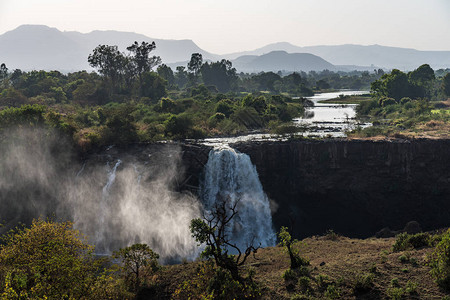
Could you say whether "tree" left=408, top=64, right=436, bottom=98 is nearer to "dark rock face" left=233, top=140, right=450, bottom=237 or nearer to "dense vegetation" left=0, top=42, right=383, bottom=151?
"dense vegetation" left=0, top=42, right=383, bottom=151

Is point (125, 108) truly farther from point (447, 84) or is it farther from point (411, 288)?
point (447, 84)

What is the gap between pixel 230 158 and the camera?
116 feet

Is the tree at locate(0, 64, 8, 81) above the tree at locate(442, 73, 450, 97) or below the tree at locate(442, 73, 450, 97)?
above

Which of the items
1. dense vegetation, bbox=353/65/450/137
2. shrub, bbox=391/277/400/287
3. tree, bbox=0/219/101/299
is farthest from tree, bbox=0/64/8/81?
shrub, bbox=391/277/400/287

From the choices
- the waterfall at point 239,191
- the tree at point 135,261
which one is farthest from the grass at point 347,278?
the waterfall at point 239,191

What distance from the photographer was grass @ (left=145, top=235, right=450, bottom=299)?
15.1m

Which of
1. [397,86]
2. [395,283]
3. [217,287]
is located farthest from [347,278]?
[397,86]

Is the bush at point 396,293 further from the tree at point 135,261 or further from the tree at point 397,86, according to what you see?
the tree at point 397,86

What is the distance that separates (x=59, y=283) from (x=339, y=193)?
30.5 m

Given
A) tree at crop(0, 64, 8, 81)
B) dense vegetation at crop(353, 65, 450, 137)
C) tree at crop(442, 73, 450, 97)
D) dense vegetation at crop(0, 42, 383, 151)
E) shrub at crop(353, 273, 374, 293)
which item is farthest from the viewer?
tree at crop(0, 64, 8, 81)

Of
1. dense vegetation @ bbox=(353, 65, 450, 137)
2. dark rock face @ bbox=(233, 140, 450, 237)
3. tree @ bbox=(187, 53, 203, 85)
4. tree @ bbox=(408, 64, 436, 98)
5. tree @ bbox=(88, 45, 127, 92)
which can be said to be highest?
tree @ bbox=(187, 53, 203, 85)

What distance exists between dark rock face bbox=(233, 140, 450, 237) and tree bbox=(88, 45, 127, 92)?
55.6 m

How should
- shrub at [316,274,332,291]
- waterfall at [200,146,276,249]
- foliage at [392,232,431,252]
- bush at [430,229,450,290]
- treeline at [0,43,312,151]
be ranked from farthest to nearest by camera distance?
treeline at [0,43,312,151] < waterfall at [200,146,276,249] < foliage at [392,232,431,252] < shrub at [316,274,332,291] < bush at [430,229,450,290]

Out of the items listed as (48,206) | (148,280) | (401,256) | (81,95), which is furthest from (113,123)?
(81,95)
